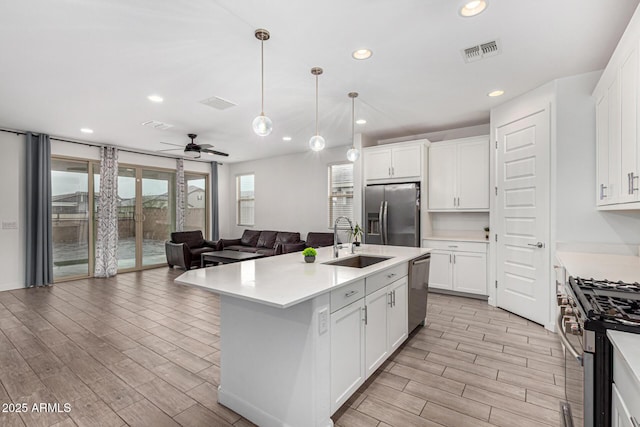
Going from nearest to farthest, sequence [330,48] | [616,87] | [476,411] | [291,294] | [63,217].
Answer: [291,294] < [476,411] < [616,87] < [330,48] < [63,217]

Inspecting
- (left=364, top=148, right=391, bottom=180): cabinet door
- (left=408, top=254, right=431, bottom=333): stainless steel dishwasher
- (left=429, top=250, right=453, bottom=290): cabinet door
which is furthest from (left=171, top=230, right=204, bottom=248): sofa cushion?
(left=408, top=254, right=431, bottom=333): stainless steel dishwasher

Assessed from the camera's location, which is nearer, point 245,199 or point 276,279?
point 276,279

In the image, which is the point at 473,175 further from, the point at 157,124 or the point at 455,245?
the point at 157,124

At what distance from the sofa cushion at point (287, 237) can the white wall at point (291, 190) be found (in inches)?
13.2

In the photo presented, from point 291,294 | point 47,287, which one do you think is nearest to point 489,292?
point 291,294

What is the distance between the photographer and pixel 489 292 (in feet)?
14.0

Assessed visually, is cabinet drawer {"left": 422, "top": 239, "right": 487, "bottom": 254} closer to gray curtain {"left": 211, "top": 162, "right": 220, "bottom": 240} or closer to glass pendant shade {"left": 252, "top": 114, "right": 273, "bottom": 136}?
glass pendant shade {"left": 252, "top": 114, "right": 273, "bottom": 136}

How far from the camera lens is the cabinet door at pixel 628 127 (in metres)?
1.81

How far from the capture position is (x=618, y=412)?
1.02m

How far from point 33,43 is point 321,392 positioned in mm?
3502

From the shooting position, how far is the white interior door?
3.39m

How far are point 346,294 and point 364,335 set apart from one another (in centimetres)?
44

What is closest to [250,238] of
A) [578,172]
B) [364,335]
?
[364,335]

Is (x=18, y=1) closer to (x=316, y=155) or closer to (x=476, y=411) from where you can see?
(x=476, y=411)
